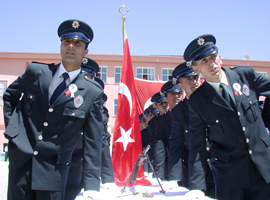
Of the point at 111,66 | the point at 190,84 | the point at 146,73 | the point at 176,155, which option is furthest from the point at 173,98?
the point at 146,73

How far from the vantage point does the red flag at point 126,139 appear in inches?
310

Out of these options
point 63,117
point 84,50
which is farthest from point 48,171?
point 84,50

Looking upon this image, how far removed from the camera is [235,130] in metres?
2.92

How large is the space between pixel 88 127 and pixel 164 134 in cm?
506

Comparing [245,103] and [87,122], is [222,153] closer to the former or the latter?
[245,103]

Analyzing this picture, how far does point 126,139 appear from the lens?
319 inches

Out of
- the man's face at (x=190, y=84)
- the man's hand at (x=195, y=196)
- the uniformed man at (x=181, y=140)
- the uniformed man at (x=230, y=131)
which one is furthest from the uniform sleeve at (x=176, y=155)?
the man's hand at (x=195, y=196)

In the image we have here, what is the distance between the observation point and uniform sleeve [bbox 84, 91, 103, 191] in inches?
100

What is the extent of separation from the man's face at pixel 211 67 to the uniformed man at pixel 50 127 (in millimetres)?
1195

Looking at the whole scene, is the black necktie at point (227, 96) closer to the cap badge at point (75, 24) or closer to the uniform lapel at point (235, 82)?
the uniform lapel at point (235, 82)

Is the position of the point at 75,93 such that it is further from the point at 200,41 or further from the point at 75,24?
the point at 200,41

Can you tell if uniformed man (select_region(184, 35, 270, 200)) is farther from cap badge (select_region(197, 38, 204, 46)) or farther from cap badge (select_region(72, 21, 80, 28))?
cap badge (select_region(72, 21, 80, 28))

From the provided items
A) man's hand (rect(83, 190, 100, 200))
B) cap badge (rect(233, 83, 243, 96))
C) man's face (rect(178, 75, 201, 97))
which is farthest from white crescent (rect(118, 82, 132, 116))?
man's hand (rect(83, 190, 100, 200))

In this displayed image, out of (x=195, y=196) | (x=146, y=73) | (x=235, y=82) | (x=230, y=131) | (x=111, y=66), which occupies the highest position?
(x=111, y=66)
